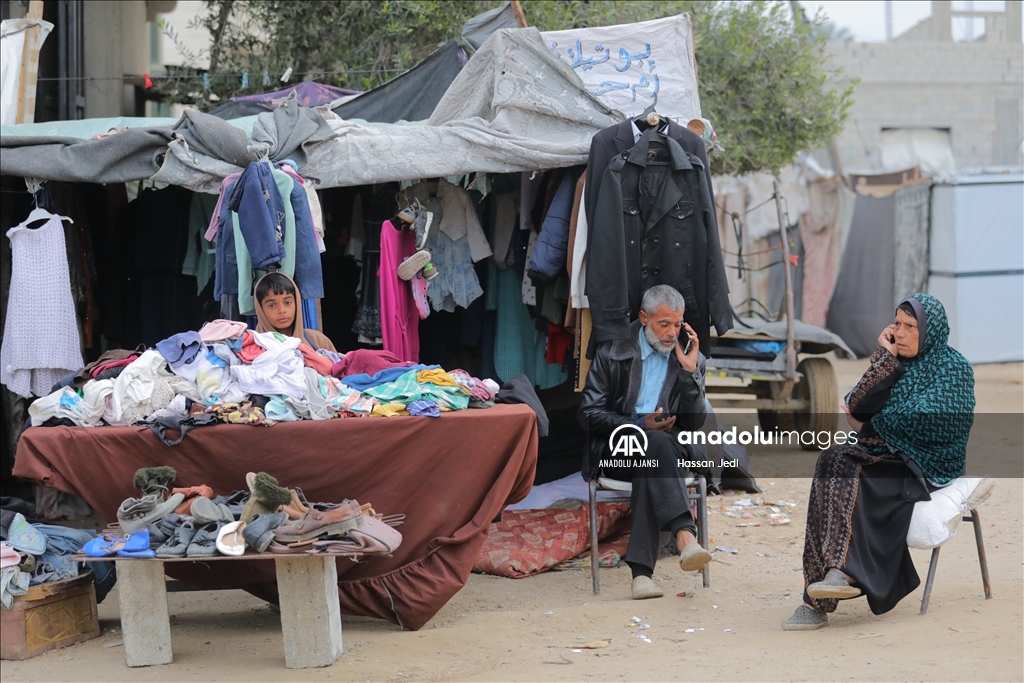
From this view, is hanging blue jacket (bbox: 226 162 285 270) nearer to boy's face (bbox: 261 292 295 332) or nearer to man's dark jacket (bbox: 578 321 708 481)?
boy's face (bbox: 261 292 295 332)

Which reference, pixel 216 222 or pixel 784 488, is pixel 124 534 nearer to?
pixel 216 222

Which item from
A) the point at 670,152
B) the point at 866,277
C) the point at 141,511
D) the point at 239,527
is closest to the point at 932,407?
the point at 670,152

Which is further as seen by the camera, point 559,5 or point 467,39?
point 559,5

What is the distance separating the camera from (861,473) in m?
4.84

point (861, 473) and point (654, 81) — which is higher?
point (654, 81)

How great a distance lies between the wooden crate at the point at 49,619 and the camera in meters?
4.60

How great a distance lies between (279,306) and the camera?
5.47 meters

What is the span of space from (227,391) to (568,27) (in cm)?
611

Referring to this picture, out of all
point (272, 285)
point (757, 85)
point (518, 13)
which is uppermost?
point (757, 85)

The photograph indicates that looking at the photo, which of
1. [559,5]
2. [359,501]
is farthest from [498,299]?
[559,5]

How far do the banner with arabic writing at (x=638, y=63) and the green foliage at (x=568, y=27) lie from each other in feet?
10.6

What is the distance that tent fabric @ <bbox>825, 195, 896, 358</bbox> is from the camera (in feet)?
54.0

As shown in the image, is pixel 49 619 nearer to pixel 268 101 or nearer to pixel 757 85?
pixel 268 101

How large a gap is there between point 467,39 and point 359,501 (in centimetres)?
373
